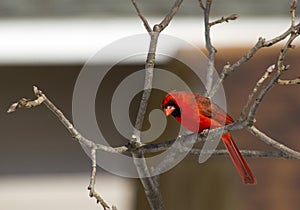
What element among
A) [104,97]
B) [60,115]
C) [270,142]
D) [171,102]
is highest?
[104,97]

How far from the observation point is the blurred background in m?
5.18

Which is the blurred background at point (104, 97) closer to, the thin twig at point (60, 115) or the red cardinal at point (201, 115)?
the red cardinal at point (201, 115)

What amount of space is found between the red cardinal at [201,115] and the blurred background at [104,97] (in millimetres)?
3047

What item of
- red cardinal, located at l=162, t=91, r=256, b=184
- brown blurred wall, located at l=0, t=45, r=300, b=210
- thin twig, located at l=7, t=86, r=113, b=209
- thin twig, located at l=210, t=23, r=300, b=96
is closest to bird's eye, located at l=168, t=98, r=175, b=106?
red cardinal, located at l=162, t=91, r=256, b=184

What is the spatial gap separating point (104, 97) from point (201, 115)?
14.6 feet

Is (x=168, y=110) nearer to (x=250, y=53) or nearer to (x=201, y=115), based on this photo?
(x=201, y=115)

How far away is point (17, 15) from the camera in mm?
5832

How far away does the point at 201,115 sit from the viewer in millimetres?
1879

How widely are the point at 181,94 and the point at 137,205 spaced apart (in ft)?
14.2

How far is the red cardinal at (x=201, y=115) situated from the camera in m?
1.74

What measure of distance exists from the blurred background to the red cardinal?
305cm

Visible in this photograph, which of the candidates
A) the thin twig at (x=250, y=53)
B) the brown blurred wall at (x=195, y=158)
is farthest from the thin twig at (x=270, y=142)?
the brown blurred wall at (x=195, y=158)

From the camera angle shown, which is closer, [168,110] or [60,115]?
[60,115]

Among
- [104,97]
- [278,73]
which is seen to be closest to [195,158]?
[104,97]
